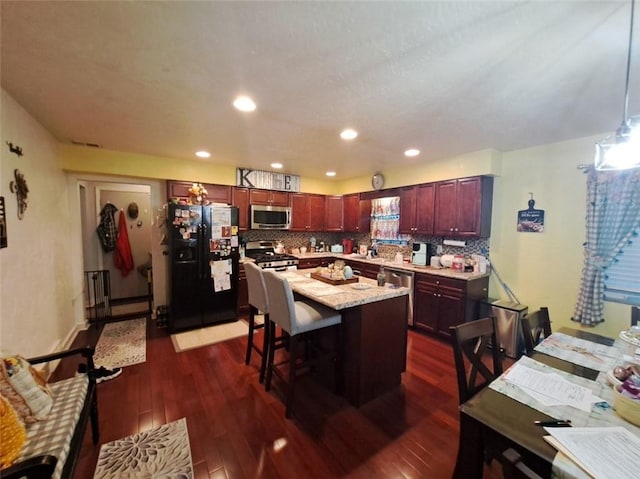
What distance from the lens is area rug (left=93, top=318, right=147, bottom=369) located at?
9.22ft

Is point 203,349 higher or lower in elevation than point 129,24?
lower

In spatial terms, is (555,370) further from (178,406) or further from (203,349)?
(203,349)

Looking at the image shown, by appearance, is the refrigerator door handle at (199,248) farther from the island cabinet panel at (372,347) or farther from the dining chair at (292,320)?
the island cabinet panel at (372,347)

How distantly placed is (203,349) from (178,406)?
39.6 inches

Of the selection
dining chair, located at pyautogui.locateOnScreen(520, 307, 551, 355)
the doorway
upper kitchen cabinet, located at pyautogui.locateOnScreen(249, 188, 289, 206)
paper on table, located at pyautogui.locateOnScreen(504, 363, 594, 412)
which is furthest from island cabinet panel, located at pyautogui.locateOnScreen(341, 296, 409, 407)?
the doorway

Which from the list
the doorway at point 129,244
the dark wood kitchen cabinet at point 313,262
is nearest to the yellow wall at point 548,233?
the dark wood kitchen cabinet at point 313,262

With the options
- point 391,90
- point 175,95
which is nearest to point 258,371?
point 175,95

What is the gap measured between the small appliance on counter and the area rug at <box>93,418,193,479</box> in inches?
138

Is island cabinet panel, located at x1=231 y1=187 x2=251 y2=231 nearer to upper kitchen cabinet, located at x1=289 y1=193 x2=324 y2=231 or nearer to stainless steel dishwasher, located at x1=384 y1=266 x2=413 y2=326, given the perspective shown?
upper kitchen cabinet, located at x1=289 y1=193 x2=324 y2=231

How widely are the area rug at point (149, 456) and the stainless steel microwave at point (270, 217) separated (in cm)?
311

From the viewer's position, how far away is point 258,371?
105 inches

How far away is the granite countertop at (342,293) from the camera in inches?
79.1

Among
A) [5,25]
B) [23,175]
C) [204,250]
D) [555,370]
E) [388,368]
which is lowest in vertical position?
[388,368]

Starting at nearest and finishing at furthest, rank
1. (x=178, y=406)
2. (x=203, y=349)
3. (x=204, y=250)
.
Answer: (x=178, y=406) < (x=203, y=349) < (x=204, y=250)
